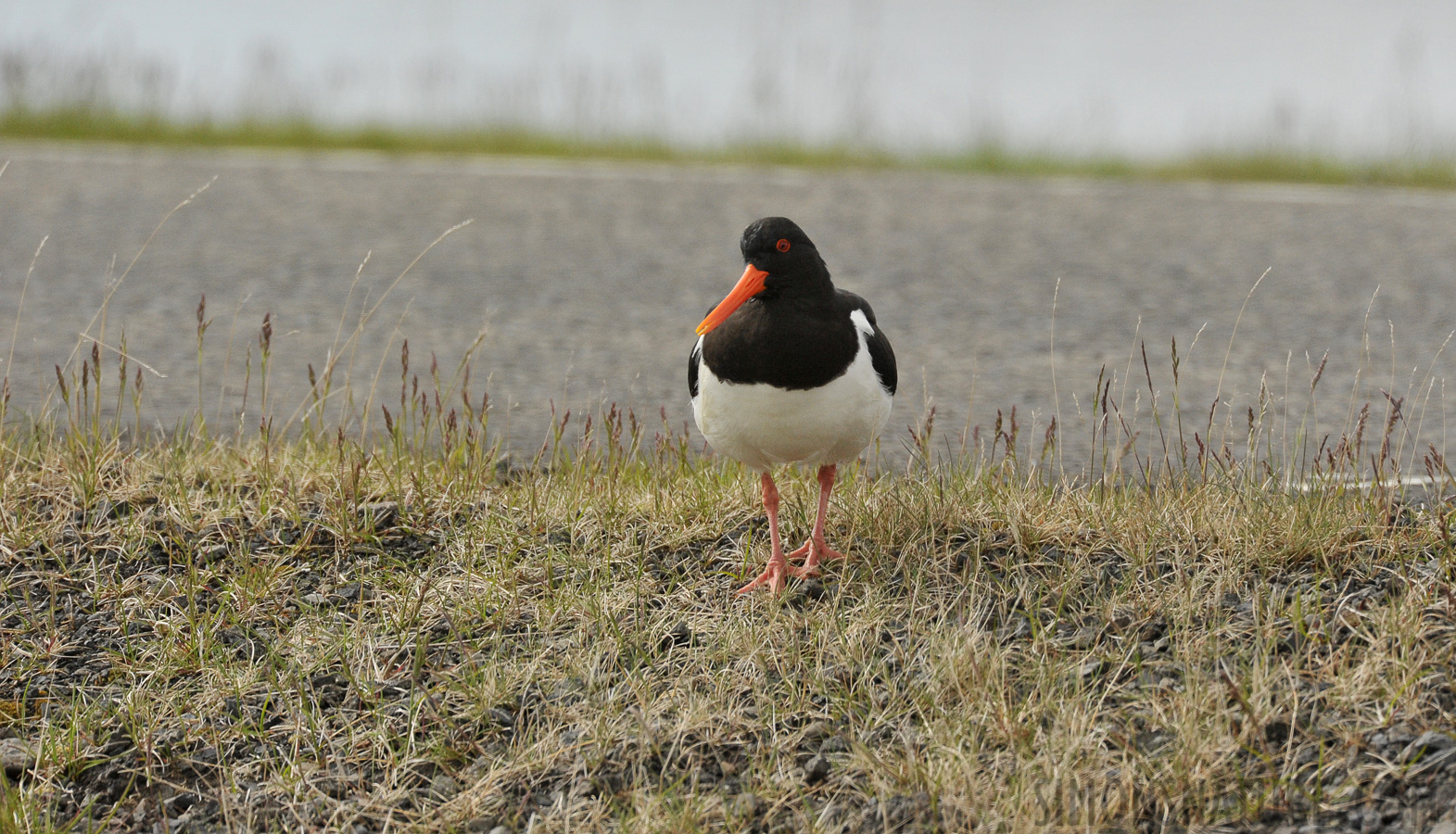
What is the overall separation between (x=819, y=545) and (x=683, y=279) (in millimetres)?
4085

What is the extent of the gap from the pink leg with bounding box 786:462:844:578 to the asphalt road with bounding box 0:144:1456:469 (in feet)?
Answer: 2.41

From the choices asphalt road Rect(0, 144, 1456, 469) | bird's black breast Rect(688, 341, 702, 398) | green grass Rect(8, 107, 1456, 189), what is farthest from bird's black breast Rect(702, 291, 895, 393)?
green grass Rect(8, 107, 1456, 189)

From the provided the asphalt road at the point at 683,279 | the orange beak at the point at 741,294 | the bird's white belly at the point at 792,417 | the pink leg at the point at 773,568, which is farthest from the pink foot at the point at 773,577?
the asphalt road at the point at 683,279

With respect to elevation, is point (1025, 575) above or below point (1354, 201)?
below

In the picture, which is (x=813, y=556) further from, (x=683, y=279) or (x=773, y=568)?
(x=683, y=279)

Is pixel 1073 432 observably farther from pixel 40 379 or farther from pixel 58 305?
pixel 58 305

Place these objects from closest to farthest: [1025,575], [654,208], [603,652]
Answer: [603,652] → [1025,575] → [654,208]

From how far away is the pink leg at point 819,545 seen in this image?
418 cm

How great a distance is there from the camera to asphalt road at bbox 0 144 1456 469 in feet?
19.9

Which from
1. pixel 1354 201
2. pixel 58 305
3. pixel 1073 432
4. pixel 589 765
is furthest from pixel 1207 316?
pixel 58 305

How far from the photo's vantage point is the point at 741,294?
13.0 feet

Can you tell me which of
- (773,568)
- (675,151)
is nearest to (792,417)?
(773,568)

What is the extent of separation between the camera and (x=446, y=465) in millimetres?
4758

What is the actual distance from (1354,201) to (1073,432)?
18.6 ft
